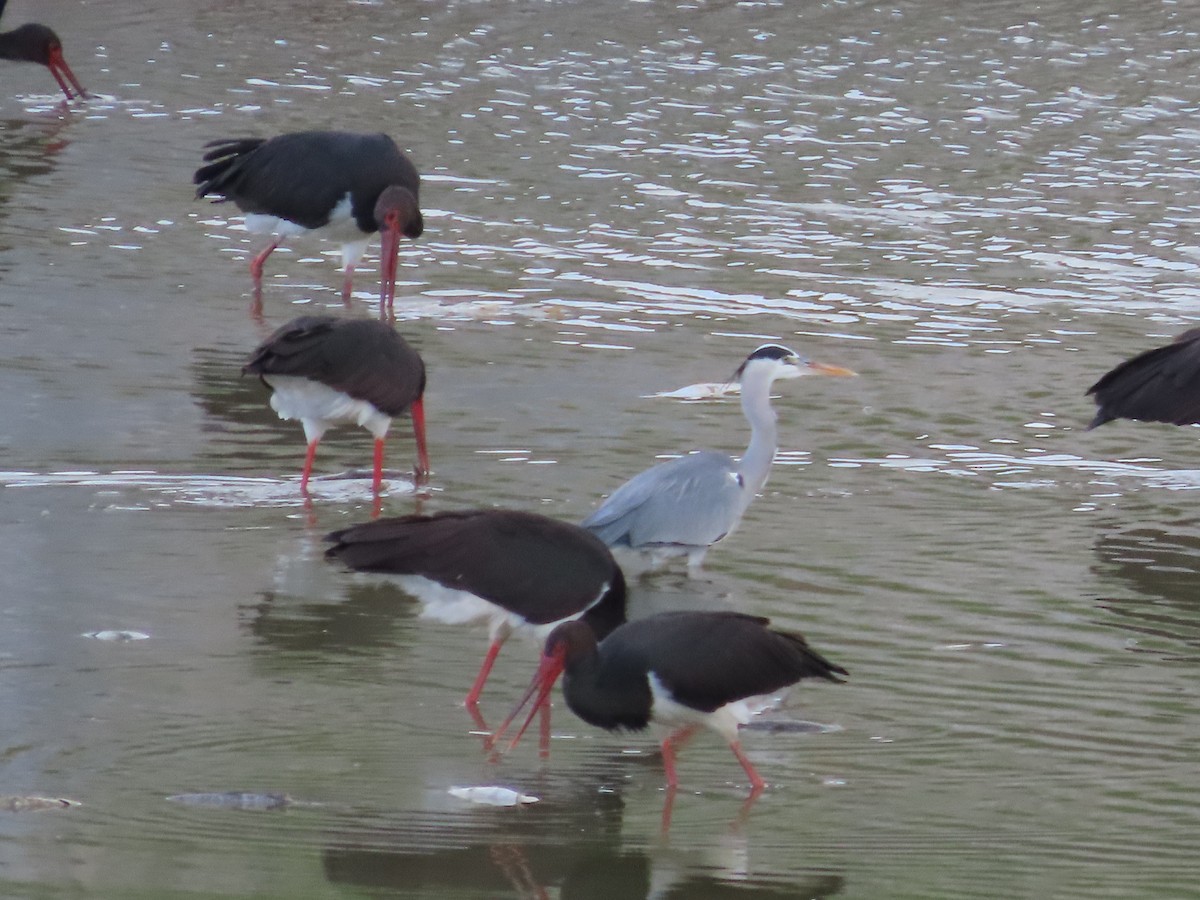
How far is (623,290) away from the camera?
13.9 metres

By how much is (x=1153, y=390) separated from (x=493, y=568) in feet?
14.1

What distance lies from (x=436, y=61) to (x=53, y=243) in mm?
8154

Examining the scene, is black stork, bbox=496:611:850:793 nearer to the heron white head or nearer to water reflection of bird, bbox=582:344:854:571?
water reflection of bird, bbox=582:344:854:571

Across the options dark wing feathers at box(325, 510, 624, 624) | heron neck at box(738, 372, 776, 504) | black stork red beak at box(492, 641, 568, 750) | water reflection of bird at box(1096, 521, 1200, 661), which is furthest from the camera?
heron neck at box(738, 372, 776, 504)

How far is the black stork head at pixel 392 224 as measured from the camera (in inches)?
519

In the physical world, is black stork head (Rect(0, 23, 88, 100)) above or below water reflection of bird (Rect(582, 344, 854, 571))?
above

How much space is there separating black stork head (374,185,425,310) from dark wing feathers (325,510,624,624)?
5.73m

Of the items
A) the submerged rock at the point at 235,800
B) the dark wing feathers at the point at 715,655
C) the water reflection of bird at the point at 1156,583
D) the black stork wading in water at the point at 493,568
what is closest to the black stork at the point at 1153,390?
the water reflection of bird at the point at 1156,583

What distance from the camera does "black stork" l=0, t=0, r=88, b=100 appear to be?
19.9m

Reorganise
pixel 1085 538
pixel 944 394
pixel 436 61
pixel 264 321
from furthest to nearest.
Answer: pixel 436 61
pixel 264 321
pixel 944 394
pixel 1085 538

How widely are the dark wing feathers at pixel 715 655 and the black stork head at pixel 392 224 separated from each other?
21.8 ft

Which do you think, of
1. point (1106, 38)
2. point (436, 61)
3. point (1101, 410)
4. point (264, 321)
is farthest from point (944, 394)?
point (1106, 38)

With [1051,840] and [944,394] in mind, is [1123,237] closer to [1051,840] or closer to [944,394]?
[944,394]

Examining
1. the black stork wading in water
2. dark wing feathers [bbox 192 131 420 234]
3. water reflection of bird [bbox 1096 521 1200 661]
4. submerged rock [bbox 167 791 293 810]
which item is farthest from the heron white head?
dark wing feathers [bbox 192 131 420 234]
